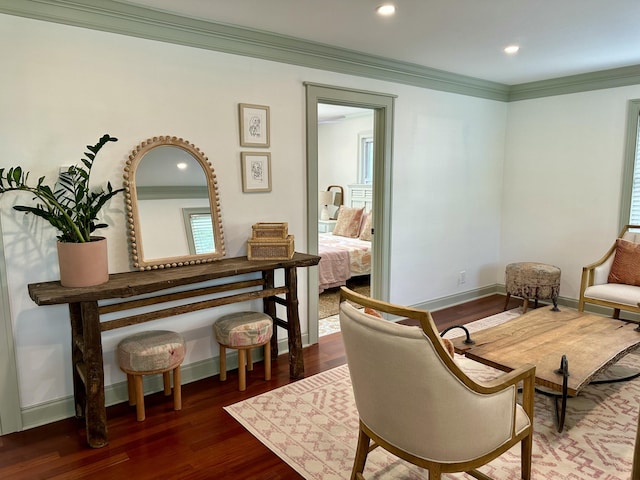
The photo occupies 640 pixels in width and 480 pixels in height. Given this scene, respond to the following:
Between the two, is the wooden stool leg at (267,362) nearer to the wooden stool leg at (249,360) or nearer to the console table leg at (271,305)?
the wooden stool leg at (249,360)

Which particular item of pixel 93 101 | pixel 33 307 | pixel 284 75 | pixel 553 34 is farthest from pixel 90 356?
pixel 553 34

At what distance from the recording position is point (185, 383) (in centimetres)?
314

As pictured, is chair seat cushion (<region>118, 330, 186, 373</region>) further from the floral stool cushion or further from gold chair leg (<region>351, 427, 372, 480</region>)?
the floral stool cushion

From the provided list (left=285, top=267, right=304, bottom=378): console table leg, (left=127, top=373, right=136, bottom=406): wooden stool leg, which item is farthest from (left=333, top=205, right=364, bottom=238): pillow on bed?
(left=127, top=373, right=136, bottom=406): wooden stool leg

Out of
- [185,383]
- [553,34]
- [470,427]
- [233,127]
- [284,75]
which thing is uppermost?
[553,34]

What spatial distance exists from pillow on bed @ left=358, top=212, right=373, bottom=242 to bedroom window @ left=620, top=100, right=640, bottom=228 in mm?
2895

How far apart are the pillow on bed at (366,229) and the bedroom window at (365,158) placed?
3.69 ft

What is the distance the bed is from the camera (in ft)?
17.3

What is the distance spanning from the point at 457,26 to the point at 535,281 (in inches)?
106

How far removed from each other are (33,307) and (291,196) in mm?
1857

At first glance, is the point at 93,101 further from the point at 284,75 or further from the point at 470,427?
the point at 470,427

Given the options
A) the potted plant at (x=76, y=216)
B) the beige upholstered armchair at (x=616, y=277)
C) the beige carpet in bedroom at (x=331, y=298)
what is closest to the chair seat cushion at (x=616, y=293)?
the beige upholstered armchair at (x=616, y=277)

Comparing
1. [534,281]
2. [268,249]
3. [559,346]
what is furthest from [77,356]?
[534,281]

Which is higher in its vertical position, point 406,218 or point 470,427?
point 406,218
